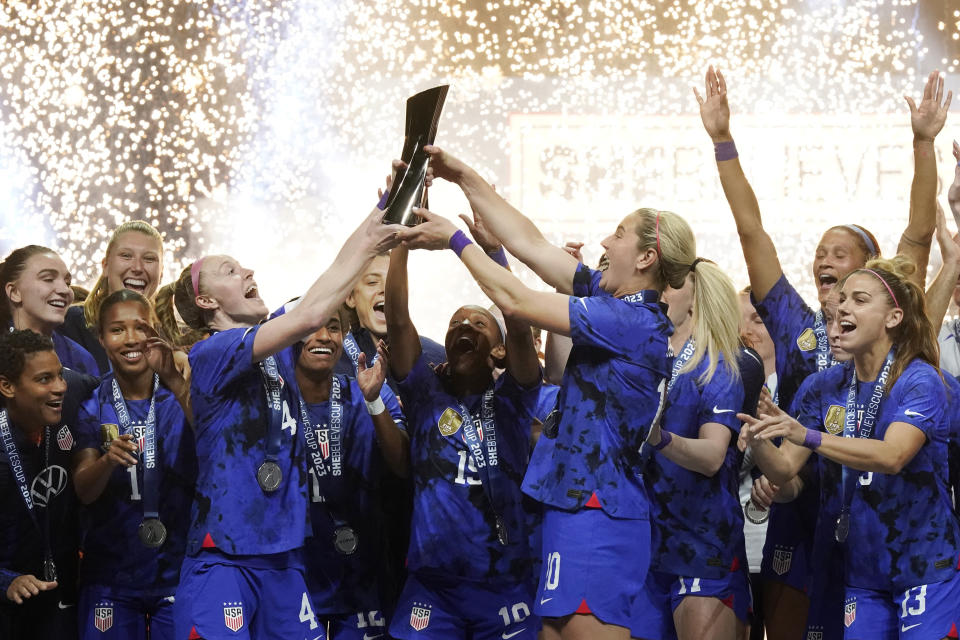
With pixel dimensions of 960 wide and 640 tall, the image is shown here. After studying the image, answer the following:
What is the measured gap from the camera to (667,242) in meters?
3.46

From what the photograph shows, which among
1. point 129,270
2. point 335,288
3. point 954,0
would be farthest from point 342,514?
point 954,0

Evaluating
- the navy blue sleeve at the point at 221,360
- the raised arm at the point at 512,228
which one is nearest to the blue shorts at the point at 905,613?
the raised arm at the point at 512,228

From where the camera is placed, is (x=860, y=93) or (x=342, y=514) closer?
(x=342, y=514)

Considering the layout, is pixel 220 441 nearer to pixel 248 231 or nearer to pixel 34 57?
pixel 248 231

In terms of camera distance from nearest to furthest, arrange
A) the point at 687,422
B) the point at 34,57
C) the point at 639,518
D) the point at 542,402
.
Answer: the point at 639,518
the point at 687,422
the point at 542,402
the point at 34,57

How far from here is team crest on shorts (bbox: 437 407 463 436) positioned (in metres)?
3.81

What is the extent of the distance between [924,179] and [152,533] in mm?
2905

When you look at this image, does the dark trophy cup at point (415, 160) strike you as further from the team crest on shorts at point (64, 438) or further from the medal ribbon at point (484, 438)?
the team crest on shorts at point (64, 438)

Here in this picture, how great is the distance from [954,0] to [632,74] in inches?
92.3

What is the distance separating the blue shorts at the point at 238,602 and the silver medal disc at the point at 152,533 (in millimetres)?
401

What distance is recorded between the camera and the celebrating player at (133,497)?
153 inches

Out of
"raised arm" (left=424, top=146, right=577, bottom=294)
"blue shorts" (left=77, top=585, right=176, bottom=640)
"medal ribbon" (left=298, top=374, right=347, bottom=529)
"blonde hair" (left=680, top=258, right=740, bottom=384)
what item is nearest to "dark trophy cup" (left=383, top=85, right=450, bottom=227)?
"raised arm" (left=424, top=146, right=577, bottom=294)

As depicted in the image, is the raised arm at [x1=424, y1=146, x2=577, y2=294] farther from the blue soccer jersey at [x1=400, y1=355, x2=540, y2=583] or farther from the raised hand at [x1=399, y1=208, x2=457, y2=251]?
the blue soccer jersey at [x1=400, y1=355, x2=540, y2=583]

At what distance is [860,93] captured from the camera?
802cm
